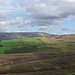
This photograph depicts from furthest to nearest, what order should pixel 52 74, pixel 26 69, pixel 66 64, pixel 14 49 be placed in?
pixel 14 49, pixel 66 64, pixel 26 69, pixel 52 74

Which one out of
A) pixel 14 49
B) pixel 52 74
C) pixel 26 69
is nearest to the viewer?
pixel 52 74

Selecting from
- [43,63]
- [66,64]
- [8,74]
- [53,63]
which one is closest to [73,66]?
[66,64]

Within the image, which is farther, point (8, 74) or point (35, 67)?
point (35, 67)

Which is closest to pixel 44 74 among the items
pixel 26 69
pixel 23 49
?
pixel 26 69

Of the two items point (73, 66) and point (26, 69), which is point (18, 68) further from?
point (73, 66)

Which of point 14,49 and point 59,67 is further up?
point 14,49

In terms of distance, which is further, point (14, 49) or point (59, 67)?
point (14, 49)

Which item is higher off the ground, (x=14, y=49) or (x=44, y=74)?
(x=14, y=49)

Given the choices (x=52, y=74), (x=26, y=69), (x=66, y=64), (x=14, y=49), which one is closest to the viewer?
(x=52, y=74)

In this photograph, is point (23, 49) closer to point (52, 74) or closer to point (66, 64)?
point (66, 64)
